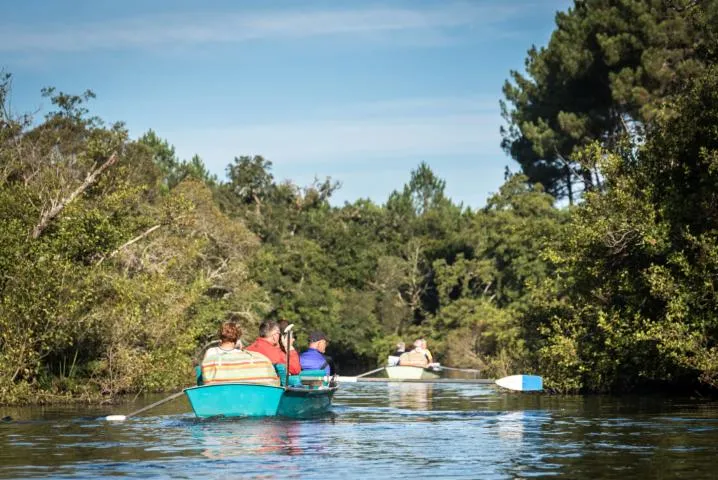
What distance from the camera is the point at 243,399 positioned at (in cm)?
1862

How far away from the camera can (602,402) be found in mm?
24000

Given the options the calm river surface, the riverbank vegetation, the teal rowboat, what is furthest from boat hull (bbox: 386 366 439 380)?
the teal rowboat

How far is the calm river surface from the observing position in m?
12.6

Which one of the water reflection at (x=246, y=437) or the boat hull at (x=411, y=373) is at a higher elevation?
the boat hull at (x=411, y=373)

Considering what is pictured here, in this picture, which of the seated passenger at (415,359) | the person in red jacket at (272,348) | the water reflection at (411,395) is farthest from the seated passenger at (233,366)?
the seated passenger at (415,359)

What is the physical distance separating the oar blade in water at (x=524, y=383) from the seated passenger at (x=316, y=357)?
22.7 feet

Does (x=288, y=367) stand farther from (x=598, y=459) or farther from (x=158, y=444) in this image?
(x=598, y=459)

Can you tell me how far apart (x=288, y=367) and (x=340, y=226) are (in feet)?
187

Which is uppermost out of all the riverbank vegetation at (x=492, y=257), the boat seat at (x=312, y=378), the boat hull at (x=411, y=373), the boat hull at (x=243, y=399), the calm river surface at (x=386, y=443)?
the riverbank vegetation at (x=492, y=257)

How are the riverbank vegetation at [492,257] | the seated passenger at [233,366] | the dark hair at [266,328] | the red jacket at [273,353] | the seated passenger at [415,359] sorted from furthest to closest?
1. the seated passenger at [415,359]
2. the riverbank vegetation at [492,257]
3. the dark hair at [266,328]
4. the red jacket at [273,353]
5. the seated passenger at [233,366]

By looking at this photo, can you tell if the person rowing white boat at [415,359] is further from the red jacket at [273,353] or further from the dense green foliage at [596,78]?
the red jacket at [273,353]

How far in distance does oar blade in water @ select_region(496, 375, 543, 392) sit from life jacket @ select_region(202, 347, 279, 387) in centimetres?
977

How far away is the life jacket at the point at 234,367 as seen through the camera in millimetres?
18359

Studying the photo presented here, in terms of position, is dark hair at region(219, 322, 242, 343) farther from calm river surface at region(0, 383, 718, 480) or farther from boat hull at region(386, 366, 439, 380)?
boat hull at region(386, 366, 439, 380)
